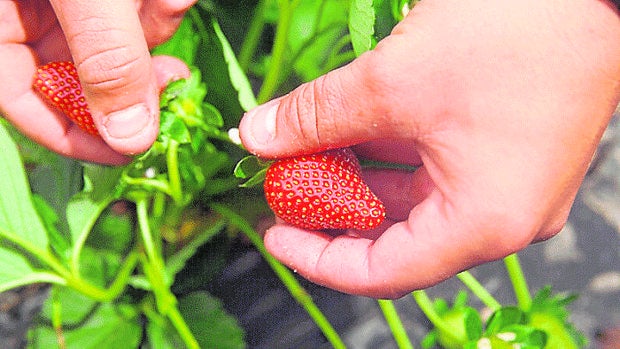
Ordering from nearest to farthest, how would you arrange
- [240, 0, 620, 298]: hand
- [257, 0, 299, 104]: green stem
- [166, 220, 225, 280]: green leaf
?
1. [240, 0, 620, 298]: hand
2. [257, 0, 299, 104]: green stem
3. [166, 220, 225, 280]: green leaf

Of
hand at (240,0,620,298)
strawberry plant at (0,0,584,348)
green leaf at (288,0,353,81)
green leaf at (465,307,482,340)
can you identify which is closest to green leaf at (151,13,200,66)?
strawberry plant at (0,0,584,348)

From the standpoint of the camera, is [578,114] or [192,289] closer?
[578,114]

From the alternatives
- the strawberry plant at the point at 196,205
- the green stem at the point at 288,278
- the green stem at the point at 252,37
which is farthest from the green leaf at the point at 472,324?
the green stem at the point at 252,37

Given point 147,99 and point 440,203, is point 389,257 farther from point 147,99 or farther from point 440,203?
point 147,99

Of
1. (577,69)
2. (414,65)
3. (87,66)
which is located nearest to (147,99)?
(87,66)

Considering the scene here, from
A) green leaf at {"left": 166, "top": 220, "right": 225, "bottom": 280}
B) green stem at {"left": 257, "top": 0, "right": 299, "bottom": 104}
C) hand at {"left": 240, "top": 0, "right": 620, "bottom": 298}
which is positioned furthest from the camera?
green leaf at {"left": 166, "top": 220, "right": 225, "bottom": 280}

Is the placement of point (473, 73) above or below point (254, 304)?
above

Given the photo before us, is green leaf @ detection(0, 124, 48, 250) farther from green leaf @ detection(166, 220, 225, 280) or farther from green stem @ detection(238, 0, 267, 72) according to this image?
green stem @ detection(238, 0, 267, 72)
